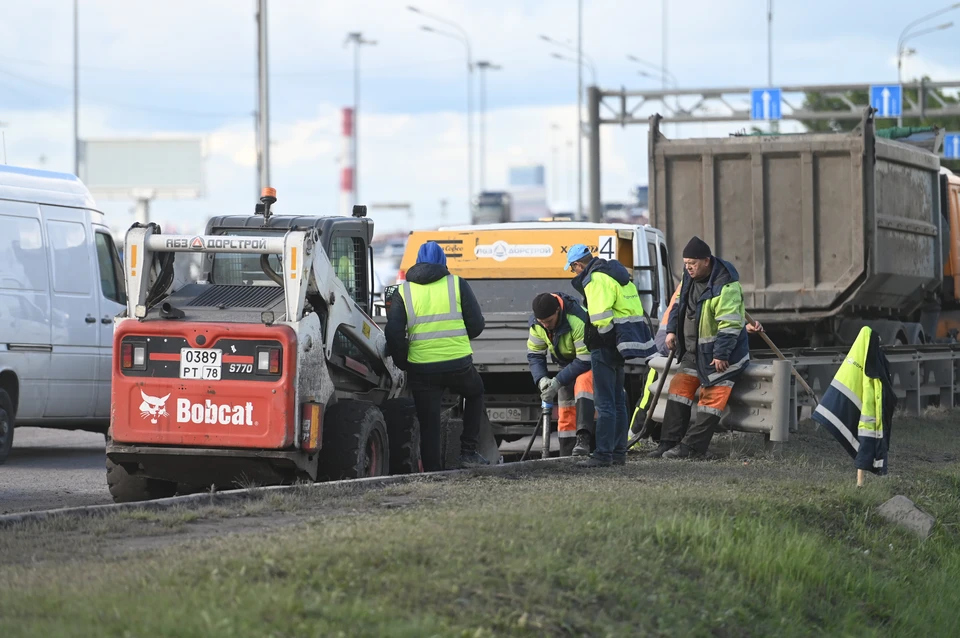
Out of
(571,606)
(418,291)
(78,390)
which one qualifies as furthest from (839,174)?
(571,606)

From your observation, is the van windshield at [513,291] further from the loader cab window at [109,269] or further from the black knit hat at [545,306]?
the loader cab window at [109,269]

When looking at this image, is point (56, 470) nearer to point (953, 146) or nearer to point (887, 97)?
point (887, 97)

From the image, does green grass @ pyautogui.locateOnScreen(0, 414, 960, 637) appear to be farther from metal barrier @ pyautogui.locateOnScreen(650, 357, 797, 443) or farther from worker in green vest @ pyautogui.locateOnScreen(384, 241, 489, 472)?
metal barrier @ pyautogui.locateOnScreen(650, 357, 797, 443)

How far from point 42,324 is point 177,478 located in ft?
13.5

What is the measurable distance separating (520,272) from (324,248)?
12.8 feet

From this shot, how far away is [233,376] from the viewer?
8.84m

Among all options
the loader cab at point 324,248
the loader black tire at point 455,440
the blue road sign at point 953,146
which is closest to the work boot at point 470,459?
the loader black tire at point 455,440

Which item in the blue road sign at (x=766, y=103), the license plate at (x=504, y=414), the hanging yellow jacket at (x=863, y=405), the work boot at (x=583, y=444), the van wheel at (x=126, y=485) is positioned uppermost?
the blue road sign at (x=766, y=103)

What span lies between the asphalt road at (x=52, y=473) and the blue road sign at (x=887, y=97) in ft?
86.1

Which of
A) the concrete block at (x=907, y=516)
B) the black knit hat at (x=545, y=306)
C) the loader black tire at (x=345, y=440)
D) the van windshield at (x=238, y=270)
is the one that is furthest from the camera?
the black knit hat at (x=545, y=306)

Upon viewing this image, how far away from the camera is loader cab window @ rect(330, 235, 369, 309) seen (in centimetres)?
1052

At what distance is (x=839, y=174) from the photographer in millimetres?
16484

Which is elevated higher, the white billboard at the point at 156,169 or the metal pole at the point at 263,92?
the white billboard at the point at 156,169

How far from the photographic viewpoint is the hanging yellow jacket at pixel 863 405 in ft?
32.4
